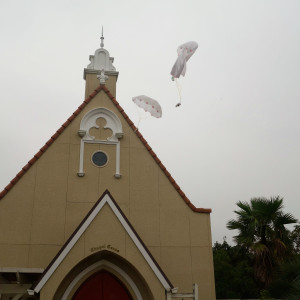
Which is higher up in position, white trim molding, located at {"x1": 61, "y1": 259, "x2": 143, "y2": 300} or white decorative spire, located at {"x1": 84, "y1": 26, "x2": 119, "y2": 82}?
white decorative spire, located at {"x1": 84, "y1": 26, "x2": 119, "y2": 82}

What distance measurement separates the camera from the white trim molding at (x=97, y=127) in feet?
42.9

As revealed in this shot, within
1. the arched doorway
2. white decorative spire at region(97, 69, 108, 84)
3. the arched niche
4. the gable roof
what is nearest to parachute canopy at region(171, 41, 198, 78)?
white decorative spire at region(97, 69, 108, 84)

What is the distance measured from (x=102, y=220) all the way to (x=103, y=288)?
2.30 meters

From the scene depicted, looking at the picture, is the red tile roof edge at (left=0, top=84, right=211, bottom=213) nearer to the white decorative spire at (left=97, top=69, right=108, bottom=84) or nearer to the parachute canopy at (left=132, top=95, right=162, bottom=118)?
the white decorative spire at (left=97, top=69, right=108, bottom=84)

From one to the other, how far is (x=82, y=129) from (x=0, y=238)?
165 inches

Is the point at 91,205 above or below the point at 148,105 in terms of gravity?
below

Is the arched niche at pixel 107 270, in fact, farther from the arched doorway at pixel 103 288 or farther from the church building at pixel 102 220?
the arched doorway at pixel 103 288

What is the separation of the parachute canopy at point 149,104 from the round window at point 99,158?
79.1 inches

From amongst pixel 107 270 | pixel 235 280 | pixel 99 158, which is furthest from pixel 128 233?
pixel 235 280

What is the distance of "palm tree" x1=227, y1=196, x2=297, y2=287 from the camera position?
17359 mm

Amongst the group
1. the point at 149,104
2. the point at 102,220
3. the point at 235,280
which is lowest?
the point at 235,280

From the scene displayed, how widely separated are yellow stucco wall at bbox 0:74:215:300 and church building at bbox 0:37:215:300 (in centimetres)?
3

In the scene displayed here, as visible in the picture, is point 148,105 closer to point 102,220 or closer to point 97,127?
point 97,127

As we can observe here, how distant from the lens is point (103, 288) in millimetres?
11430
